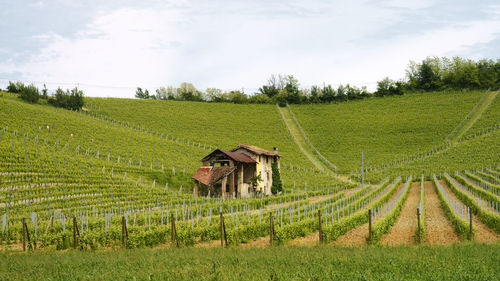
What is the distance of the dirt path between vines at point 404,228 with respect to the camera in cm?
2299

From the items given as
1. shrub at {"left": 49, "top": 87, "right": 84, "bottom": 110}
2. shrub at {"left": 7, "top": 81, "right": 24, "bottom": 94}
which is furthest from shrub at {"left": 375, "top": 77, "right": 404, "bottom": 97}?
shrub at {"left": 7, "top": 81, "right": 24, "bottom": 94}

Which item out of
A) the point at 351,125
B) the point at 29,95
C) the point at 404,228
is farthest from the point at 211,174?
the point at 29,95

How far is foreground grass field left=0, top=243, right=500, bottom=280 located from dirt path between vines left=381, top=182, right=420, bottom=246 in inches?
162

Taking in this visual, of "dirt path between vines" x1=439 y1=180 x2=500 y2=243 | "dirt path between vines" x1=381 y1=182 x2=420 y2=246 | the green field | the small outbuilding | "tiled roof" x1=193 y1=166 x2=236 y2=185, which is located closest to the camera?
the green field

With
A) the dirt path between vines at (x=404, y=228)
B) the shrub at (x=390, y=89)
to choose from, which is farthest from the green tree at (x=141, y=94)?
the dirt path between vines at (x=404, y=228)

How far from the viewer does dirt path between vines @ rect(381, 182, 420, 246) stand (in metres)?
23.0

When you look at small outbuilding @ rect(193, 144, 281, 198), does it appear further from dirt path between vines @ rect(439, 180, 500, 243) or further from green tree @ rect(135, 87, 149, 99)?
green tree @ rect(135, 87, 149, 99)

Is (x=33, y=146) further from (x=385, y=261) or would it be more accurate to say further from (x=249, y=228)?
(x=385, y=261)

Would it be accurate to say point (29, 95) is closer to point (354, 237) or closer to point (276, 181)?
point (276, 181)

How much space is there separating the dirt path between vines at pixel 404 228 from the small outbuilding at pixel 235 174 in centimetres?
1721

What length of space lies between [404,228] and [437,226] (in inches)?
76.9

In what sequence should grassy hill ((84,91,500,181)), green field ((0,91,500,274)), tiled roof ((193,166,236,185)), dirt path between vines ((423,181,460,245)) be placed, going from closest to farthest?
green field ((0,91,500,274)) < dirt path between vines ((423,181,460,245)) < tiled roof ((193,166,236,185)) < grassy hill ((84,91,500,181))

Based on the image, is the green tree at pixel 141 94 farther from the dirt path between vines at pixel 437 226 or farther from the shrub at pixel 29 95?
the dirt path between vines at pixel 437 226

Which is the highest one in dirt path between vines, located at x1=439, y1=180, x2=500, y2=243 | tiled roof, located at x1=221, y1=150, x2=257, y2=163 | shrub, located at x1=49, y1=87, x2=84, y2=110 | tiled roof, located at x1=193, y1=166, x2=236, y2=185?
shrub, located at x1=49, y1=87, x2=84, y2=110
